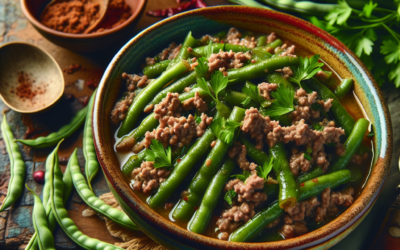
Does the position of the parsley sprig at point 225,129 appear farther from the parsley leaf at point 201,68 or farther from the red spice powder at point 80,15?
the red spice powder at point 80,15

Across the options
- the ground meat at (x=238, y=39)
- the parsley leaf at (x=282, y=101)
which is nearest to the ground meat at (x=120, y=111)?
the ground meat at (x=238, y=39)

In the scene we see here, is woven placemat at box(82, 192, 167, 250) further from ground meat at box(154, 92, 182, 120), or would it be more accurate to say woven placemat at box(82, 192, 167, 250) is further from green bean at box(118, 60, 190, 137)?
ground meat at box(154, 92, 182, 120)

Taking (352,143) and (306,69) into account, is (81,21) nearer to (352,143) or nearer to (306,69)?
(306,69)

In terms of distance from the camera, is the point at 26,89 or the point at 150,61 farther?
the point at 26,89

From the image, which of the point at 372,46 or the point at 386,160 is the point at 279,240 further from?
the point at 372,46

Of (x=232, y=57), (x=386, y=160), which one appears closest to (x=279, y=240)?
(x=386, y=160)

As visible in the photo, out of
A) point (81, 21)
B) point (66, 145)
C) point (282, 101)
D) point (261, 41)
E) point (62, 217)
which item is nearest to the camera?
point (282, 101)

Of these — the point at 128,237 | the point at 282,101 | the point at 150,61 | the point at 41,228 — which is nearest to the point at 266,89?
the point at 282,101
